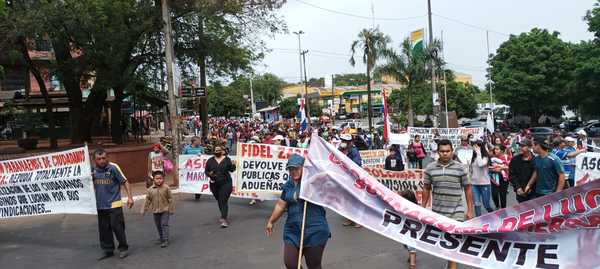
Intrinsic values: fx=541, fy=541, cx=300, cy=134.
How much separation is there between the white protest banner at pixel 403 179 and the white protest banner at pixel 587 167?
8.51 ft

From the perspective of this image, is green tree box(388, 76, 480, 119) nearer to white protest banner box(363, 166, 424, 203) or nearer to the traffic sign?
the traffic sign

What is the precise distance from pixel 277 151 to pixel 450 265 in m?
5.87

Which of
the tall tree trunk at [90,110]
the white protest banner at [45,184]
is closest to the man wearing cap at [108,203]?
the white protest banner at [45,184]

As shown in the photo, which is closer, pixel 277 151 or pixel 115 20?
pixel 277 151

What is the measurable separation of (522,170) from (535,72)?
132 ft

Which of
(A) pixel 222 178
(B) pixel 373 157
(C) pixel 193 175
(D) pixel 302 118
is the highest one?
(D) pixel 302 118

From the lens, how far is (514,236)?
4.70 meters

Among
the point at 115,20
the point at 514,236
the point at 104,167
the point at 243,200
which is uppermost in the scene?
the point at 115,20

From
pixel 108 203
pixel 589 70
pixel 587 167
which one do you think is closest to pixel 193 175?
pixel 108 203

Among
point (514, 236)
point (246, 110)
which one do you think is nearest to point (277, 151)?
point (514, 236)

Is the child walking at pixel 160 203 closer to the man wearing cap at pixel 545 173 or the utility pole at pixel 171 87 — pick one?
the man wearing cap at pixel 545 173

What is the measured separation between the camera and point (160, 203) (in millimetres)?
8188

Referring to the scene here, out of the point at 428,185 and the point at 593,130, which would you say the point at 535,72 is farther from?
the point at 428,185

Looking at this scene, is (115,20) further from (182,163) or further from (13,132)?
(13,132)
